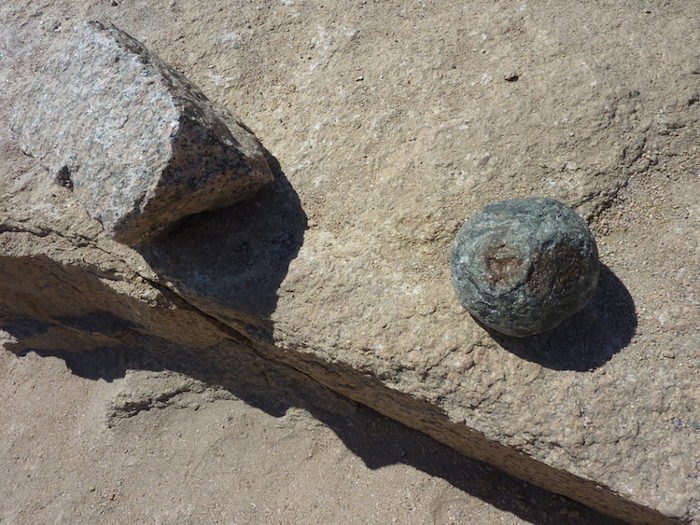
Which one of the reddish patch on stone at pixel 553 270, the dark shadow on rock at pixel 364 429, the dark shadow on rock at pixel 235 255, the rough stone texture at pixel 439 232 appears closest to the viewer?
the reddish patch on stone at pixel 553 270

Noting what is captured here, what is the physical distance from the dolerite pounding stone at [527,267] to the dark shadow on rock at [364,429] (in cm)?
98

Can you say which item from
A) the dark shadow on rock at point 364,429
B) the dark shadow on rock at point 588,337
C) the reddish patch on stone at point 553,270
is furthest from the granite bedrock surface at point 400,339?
the reddish patch on stone at point 553,270

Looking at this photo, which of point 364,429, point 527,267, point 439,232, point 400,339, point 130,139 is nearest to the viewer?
point 527,267

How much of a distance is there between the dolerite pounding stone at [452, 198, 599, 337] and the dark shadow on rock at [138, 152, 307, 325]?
0.89 metres

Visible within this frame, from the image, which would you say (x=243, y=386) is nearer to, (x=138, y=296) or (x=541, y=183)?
(x=138, y=296)

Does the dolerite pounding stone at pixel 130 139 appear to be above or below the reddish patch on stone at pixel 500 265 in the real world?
above

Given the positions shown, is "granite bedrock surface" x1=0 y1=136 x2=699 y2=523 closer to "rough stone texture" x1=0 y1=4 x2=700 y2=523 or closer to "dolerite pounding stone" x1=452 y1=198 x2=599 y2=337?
"rough stone texture" x1=0 y1=4 x2=700 y2=523

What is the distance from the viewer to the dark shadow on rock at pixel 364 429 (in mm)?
2787

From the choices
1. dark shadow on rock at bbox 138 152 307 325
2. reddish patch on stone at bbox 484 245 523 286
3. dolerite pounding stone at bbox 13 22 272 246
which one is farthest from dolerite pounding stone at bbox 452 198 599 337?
dolerite pounding stone at bbox 13 22 272 246

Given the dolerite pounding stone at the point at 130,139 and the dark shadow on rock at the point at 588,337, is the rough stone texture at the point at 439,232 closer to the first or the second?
the dark shadow on rock at the point at 588,337

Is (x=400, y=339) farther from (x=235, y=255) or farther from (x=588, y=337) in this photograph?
(x=235, y=255)

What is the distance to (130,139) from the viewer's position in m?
2.34

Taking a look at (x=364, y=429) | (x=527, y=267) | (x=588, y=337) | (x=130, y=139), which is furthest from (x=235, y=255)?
(x=588, y=337)

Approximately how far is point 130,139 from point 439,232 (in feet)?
4.58
